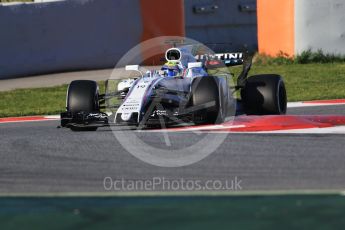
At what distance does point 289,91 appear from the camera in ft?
50.7

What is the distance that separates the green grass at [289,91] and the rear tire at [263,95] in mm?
3879

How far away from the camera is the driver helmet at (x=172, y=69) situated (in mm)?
10180

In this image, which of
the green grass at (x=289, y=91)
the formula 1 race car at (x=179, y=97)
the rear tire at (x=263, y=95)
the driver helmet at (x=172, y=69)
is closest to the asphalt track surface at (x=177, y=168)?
the formula 1 race car at (x=179, y=97)

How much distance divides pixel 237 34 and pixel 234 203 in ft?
69.3

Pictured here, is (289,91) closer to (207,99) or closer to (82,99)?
(207,99)

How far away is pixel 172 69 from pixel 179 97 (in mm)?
485

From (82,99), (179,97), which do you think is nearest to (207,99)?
(179,97)

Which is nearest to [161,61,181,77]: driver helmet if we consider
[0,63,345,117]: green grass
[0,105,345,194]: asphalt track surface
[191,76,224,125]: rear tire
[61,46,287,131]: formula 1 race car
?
[61,46,287,131]: formula 1 race car

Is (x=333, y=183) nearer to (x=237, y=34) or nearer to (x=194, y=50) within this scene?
(x=194, y=50)

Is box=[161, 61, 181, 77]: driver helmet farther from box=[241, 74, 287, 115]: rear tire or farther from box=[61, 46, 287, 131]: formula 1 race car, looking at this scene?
box=[241, 74, 287, 115]: rear tire

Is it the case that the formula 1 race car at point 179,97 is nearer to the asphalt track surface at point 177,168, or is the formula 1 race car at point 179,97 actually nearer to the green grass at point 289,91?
the asphalt track surface at point 177,168

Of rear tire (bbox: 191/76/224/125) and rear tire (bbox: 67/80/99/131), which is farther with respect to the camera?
rear tire (bbox: 67/80/99/131)

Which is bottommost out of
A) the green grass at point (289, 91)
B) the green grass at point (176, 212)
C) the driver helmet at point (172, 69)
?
the green grass at point (289, 91)

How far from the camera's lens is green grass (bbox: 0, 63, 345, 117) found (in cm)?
1438
